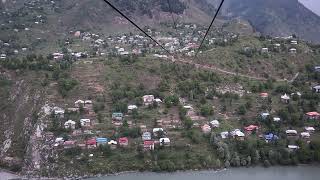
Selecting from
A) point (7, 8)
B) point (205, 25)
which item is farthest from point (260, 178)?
point (7, 8)

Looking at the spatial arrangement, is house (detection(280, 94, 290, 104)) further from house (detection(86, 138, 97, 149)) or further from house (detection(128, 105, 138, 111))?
house (detection(86, 138, 97, 149))

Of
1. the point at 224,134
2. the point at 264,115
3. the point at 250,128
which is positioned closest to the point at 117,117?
the point at 224,134

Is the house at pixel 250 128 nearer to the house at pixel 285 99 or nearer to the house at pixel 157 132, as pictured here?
the house at pixel 285 99

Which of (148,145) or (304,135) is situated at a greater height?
(304,135)

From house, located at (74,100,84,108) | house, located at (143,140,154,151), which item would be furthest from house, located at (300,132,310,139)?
house, located at (74,100,84,108)

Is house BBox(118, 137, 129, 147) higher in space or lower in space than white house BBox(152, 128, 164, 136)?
lower

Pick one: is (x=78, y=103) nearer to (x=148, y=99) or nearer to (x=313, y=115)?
(x=148, y=99)
